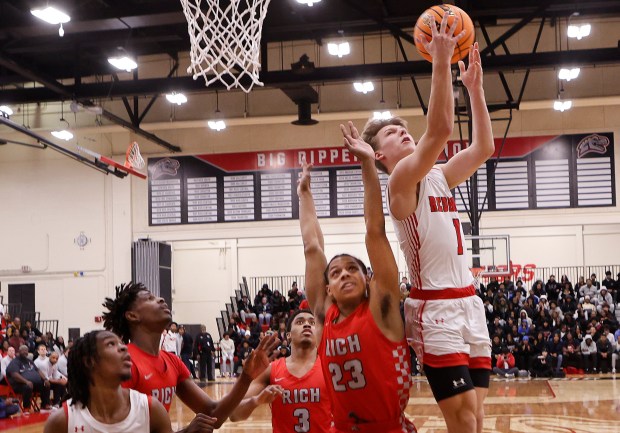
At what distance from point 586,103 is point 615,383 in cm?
924

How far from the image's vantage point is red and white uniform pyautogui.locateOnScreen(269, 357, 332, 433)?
5.25 meters

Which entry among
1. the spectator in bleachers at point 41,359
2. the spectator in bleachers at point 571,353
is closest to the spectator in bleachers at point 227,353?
the spectator in bleachers at point 41,359

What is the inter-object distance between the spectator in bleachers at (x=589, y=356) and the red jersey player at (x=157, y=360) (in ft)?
56.5

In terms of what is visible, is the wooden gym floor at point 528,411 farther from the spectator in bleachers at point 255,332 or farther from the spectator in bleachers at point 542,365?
the spectator in bleachers at point 255,332

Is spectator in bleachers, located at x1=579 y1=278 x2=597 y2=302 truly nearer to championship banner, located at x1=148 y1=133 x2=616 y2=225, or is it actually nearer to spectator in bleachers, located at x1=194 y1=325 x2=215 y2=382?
championship banner, located at x1=148 y1=133 x2=616 y2=225

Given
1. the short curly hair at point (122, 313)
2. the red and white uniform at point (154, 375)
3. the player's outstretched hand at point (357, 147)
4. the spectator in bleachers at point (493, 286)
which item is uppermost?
the player's outstretched hand at point (357, 147)

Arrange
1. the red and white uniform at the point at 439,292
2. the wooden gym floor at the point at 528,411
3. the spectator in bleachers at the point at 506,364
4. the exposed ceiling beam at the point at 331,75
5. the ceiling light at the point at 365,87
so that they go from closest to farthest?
the red and white uniform at the point at 439,292, the wooden gym floor at the point at 528,411, the exposed ceiling beam at the point at 331,75, the spectator in bleachers at the point at 506,364, the ceiling light at the point at 365,87

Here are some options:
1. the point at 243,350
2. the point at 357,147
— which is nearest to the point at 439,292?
the point at 357,147

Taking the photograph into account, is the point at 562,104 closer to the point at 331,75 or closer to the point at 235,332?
the point at 331,75

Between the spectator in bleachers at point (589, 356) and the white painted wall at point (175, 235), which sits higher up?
the white painted wall at point (175, 235)

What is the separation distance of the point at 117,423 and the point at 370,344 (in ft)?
4.16

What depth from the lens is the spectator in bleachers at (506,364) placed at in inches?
783

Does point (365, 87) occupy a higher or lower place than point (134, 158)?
higher

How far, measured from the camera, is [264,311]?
23.9 m
